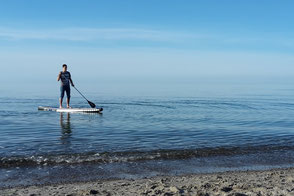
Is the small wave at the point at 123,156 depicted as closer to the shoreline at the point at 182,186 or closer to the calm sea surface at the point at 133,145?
the calm sea surface at the point at 133,145

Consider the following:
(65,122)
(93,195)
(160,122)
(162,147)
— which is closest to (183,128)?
(160,122)

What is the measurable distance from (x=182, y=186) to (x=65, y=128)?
901cm

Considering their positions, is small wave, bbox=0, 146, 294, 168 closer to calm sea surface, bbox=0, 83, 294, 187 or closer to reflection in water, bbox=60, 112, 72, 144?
calm sea surface, bbox=0, 83, 294, 187

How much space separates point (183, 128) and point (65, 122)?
5.92 m

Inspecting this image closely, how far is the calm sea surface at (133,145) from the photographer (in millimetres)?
8648

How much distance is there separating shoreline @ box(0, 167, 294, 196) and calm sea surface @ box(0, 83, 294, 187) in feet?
2.09

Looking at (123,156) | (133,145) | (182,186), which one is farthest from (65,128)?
(182,186)

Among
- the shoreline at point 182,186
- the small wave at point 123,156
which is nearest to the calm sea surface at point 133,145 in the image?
the small wave at point 123,156

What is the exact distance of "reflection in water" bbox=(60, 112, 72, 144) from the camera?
12.3 metres

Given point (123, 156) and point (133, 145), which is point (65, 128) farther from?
point (123, 156)

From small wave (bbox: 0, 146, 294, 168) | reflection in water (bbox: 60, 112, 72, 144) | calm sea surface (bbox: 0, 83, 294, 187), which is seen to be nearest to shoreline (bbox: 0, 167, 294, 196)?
calm sea surface (bbox: 0, 83, 294, 187)

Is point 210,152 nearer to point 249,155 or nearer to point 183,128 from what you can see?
point 249,155

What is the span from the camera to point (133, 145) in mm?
11453

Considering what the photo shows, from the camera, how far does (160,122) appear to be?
1664cm
